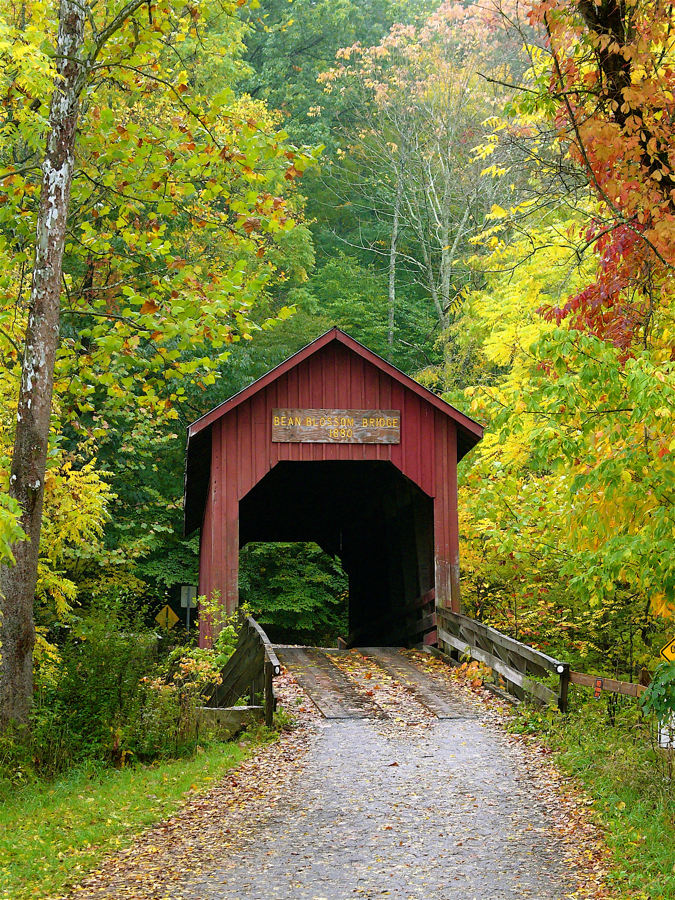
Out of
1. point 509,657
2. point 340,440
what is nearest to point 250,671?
point 509,657

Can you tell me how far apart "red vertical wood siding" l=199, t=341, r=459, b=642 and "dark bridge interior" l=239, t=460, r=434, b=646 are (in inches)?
27.4

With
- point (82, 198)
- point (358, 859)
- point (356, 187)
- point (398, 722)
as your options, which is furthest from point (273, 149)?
point (356, 187)

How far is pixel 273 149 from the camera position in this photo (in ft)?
32.8

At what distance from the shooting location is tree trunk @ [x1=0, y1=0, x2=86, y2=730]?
846 centimetres

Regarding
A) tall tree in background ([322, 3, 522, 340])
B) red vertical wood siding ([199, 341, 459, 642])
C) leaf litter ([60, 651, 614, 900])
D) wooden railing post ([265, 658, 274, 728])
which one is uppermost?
tall tree in background ([322, 3, 522, 340])

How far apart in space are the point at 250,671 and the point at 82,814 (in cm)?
390

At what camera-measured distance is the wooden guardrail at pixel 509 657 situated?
9.40m

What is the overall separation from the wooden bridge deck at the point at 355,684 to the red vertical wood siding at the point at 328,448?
132 centimetres

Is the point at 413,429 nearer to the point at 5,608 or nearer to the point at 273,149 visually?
the point at 273,149

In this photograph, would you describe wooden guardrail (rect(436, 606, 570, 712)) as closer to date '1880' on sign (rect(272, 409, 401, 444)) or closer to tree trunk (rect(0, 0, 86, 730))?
date '1880' on sign (rect(272, 409, 401, 444))

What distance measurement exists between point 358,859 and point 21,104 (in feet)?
28.8

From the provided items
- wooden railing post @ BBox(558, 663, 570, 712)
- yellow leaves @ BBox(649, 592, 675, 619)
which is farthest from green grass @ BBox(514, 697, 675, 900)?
yellow leaves @ BBox(649, 592, 675, 619)

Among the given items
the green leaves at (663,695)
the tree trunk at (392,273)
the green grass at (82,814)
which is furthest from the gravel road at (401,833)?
the tree trunk at (392,273)

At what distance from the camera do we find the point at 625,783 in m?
7.04
